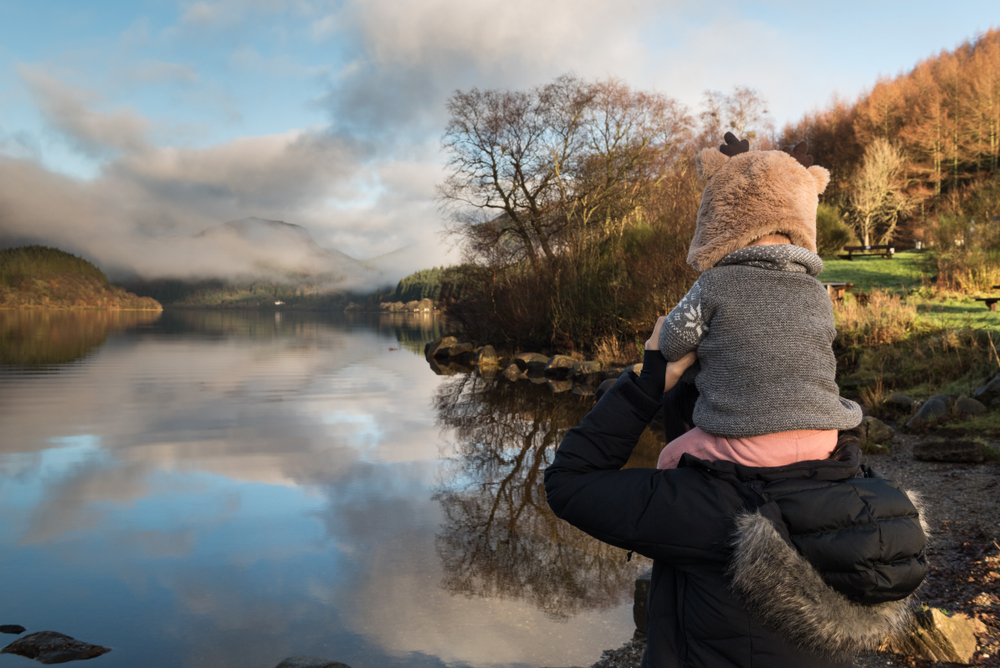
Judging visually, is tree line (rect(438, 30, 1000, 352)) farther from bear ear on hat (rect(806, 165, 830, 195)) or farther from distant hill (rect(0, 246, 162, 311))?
distant hill (rect(0, 246, 162, 311))

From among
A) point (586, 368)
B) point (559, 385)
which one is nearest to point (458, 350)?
point (586, 368)

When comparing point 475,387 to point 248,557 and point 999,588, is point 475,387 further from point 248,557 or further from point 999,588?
point 999,588

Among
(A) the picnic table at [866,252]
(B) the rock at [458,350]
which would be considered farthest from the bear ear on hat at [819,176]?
(A) the picnic table at [866,252]

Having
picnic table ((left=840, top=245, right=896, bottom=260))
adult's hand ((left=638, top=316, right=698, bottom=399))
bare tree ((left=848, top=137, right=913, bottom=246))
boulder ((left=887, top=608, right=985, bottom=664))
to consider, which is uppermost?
bare tree ((left=848, top=137, right=913, bottom=246))

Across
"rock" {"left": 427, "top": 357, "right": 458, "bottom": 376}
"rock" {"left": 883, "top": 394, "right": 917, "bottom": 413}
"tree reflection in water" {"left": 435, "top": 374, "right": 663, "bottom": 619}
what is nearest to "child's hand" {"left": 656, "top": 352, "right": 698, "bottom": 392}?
"tree reflection in water" {"left": 435, "top": 374, "right": 663, "bottom": 619}

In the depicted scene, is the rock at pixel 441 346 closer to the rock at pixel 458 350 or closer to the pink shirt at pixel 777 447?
the rock at pixel 458 350

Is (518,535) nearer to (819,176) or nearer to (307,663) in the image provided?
(307,663)

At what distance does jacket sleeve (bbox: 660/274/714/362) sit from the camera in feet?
4.98

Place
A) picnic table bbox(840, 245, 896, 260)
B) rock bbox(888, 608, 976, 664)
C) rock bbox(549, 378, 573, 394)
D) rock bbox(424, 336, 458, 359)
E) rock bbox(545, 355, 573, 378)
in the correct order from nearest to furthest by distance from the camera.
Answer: rock bbox(888, 608, 976, 664), rock bbox(549, 378, 573, 394), rock bbox(545, 355, 573, 378), picnic table bbox(840, 245, 896, 260), rock bbox(424, 336, 458, 359)

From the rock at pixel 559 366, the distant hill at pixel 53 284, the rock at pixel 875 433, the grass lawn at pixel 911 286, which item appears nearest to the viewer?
the rock at pixel 875 433

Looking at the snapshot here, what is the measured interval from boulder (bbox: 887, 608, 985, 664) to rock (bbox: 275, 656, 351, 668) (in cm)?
292

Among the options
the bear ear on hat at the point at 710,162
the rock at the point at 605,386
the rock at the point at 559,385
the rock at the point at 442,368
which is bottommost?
the rock at the point at 442,368

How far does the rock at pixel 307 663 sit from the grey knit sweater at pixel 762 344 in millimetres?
2887

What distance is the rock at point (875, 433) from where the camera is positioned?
788cm
